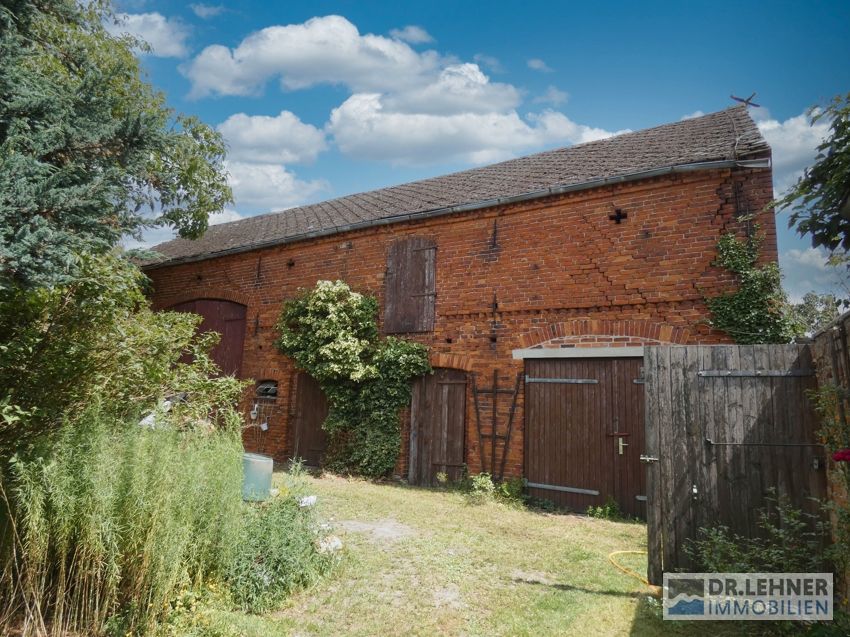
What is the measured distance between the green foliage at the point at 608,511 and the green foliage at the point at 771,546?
3313 mm

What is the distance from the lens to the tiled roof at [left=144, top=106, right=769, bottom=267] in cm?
833

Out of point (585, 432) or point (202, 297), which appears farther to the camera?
point (202, 297)

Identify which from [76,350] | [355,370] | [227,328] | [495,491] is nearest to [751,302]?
[495,491]

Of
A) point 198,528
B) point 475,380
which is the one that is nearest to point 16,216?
point 198,528

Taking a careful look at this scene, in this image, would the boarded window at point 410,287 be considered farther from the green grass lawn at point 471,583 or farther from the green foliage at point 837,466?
the green foliage at point 837,466

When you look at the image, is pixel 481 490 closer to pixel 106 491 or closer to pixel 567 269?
pixel 567 269

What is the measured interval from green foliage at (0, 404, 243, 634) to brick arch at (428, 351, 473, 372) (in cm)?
586

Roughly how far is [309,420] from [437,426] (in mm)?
3137

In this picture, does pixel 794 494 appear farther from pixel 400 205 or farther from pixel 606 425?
pixel 400 205

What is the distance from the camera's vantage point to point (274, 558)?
4375mm

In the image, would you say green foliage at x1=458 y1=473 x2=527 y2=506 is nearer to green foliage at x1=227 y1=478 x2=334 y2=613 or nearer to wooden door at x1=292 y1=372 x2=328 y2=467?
wooden door at x1=292 y1=372 x2=328 y2=467

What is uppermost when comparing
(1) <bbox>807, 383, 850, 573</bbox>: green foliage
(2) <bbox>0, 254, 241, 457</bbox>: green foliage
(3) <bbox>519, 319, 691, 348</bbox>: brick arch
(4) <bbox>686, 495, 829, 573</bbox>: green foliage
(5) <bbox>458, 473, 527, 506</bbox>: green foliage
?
(3) <bbox>519, 319, 691, 348</bbox>: brick arch

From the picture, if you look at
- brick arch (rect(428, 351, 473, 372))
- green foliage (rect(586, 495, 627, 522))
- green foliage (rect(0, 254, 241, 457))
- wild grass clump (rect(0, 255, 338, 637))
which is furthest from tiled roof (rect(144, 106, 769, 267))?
green foliage (rect(586, 495, 627, 522))

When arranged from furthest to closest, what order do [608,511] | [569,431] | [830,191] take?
[569,431] < [608,511] < [830,191]
